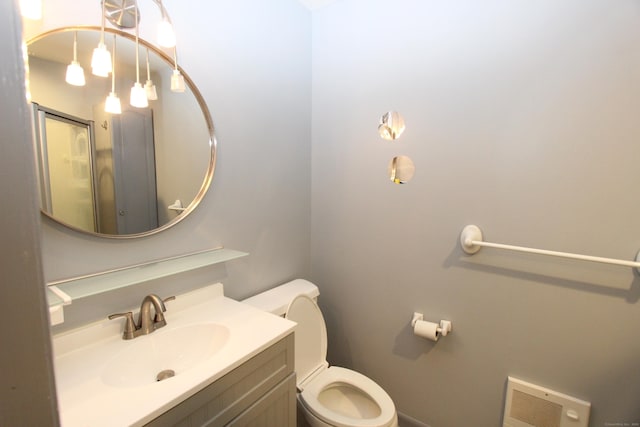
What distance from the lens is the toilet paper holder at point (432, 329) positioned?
1456 mm

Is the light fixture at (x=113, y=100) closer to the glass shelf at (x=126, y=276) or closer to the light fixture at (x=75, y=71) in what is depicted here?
the light fixture at (x=75, y=71)

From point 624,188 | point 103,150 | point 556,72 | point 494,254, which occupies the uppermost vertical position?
point 556,72

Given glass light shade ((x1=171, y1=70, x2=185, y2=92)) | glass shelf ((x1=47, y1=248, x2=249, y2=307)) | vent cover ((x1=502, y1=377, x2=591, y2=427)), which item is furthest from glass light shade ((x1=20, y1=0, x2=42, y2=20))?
vent cover ((x1=502, y1=377, x2=591, y2=427))

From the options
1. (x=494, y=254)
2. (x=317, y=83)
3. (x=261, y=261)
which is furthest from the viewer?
(x=317, y=83)

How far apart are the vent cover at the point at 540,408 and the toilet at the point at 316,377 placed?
572mm

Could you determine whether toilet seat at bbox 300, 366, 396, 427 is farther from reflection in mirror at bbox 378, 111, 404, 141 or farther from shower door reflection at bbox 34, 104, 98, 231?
reflection in mirror at bbox 378, 111, 404, 141

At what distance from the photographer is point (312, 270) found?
197 cm

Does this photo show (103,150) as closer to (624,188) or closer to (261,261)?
(261,261)

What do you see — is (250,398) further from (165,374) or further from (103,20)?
(103,20)

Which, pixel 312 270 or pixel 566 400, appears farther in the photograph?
pixel 312 270

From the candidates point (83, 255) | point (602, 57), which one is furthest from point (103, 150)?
point (602, 57)

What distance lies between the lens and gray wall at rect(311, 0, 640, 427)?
1.13 meters

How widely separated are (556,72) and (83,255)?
6.28 ft

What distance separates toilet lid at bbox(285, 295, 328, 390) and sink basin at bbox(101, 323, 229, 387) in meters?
0.41
